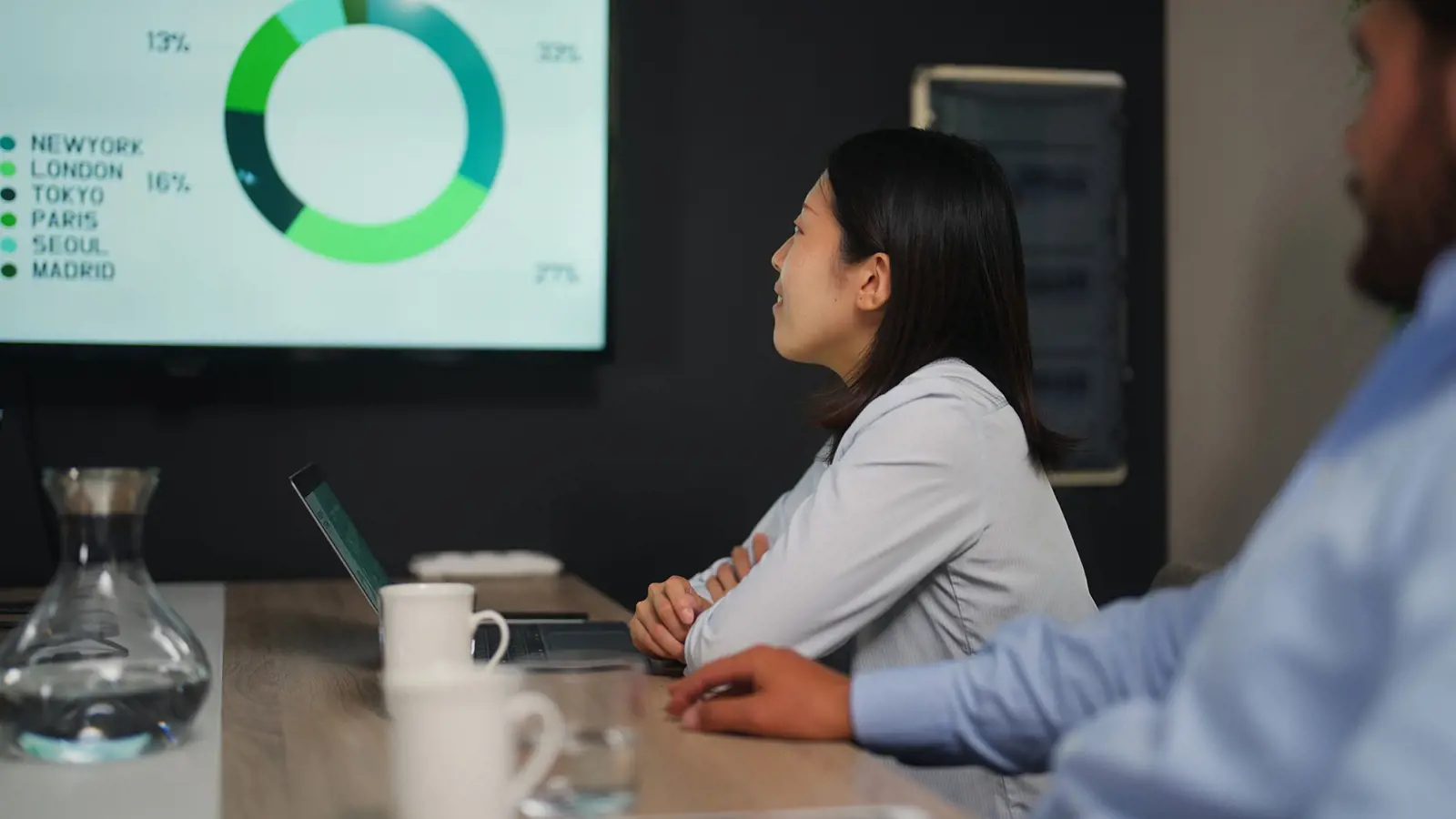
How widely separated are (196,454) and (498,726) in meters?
2.02

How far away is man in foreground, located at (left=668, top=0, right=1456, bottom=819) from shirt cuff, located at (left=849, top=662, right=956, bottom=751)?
0.97 feet

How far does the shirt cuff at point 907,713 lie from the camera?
1.31 m

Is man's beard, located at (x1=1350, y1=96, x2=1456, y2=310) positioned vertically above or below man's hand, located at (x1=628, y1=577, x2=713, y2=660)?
above

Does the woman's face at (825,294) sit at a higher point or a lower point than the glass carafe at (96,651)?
higher

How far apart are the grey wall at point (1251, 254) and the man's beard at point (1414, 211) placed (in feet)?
6.68

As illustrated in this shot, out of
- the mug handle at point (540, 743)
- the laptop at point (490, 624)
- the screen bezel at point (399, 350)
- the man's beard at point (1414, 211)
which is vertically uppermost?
the man's beard at point (1414, 211)

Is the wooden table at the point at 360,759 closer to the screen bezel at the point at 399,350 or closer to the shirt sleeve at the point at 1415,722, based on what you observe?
the shirt sleeve at the point at 1415,722

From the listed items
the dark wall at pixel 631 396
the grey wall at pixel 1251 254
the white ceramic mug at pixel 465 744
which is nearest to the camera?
the white ceramic mug at pixel 465 744

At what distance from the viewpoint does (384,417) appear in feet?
9.57

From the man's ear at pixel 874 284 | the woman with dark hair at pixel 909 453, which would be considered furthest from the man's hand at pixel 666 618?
the man's ear at pixel 874 284

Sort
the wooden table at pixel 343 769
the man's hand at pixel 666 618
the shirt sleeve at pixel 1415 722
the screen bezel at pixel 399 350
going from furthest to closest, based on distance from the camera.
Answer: the screen bezel at pixel 399 350, the man's hand at pixel 666 618, the wooden table at pixel 343 769, the shirt sleeve at pixel 1415 722

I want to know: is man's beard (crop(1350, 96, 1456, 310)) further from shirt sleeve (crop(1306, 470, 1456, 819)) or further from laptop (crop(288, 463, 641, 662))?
laptop (crop(288, 463, 641, 662))

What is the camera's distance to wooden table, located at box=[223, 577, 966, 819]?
1.12 metres

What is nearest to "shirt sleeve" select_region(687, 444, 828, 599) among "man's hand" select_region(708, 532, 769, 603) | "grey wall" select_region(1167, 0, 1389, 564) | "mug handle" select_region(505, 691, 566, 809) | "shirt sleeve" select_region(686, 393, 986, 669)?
"man's hand" select_region(708, 532, 769, 603)
